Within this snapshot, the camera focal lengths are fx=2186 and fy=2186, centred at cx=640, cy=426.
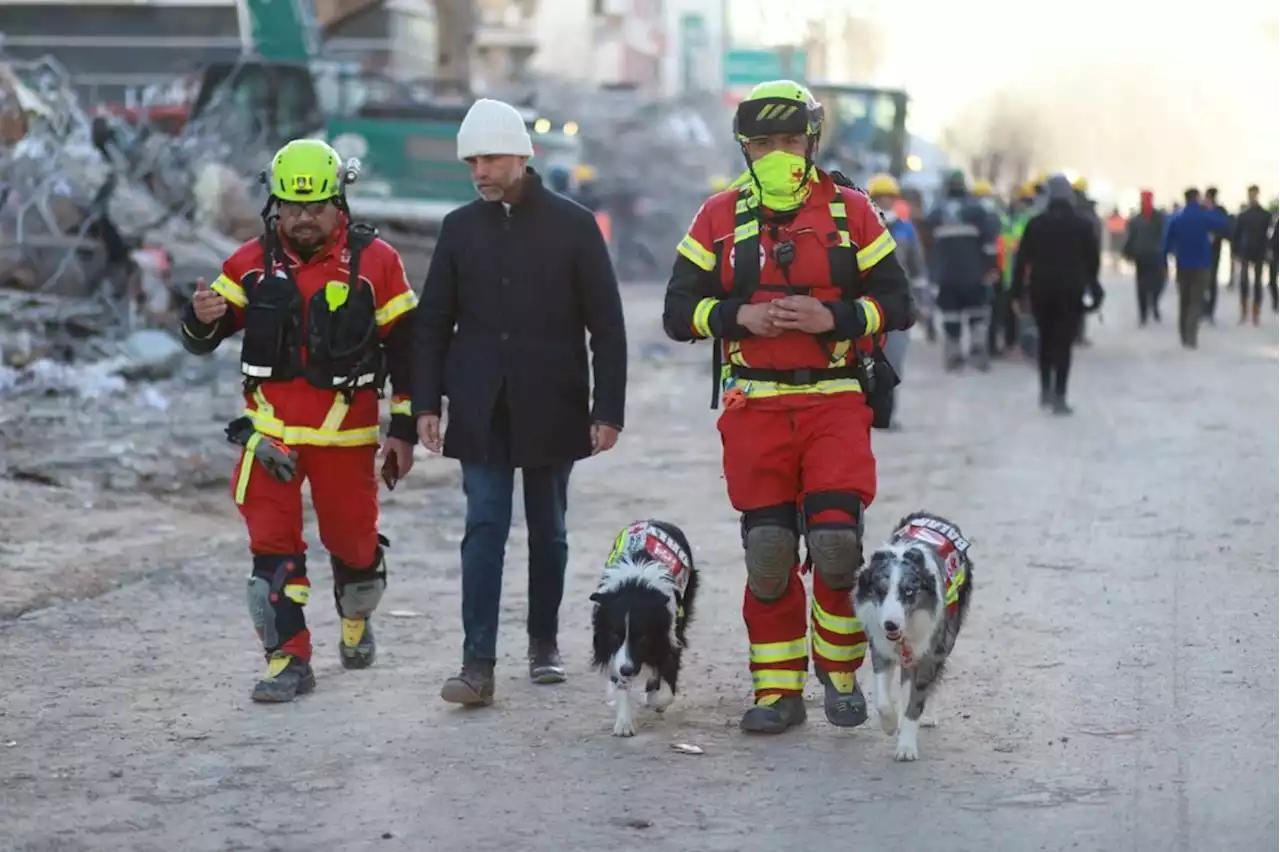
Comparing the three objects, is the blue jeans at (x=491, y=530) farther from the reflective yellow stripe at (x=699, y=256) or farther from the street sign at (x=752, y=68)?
the street sign at (x=752, y=68)

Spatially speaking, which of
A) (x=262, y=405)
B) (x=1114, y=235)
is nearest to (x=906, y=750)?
(x=262, y=405)

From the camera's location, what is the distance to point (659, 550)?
715cm

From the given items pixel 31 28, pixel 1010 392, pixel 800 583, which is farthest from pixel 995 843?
pixel 31 28

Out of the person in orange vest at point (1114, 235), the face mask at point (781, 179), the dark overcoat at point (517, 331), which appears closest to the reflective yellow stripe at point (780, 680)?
the dark overcoat at point (517, 331)

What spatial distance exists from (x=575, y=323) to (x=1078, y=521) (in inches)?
185

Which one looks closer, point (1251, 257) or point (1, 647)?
point (1, 647)

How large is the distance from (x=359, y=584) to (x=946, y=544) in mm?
2172

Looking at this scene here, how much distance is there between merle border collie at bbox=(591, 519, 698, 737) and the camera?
22.5 ft

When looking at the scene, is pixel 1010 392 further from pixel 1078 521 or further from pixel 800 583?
pixel 800 583

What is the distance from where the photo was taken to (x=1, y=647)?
852cm

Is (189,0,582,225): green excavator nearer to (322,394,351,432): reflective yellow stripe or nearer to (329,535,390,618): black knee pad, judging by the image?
(329,535,390,618): black knee pad

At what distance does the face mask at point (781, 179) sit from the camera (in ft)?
21.6

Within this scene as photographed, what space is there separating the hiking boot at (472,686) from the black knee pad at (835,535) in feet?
4.14

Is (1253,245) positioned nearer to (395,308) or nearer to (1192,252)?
(1192,252)
